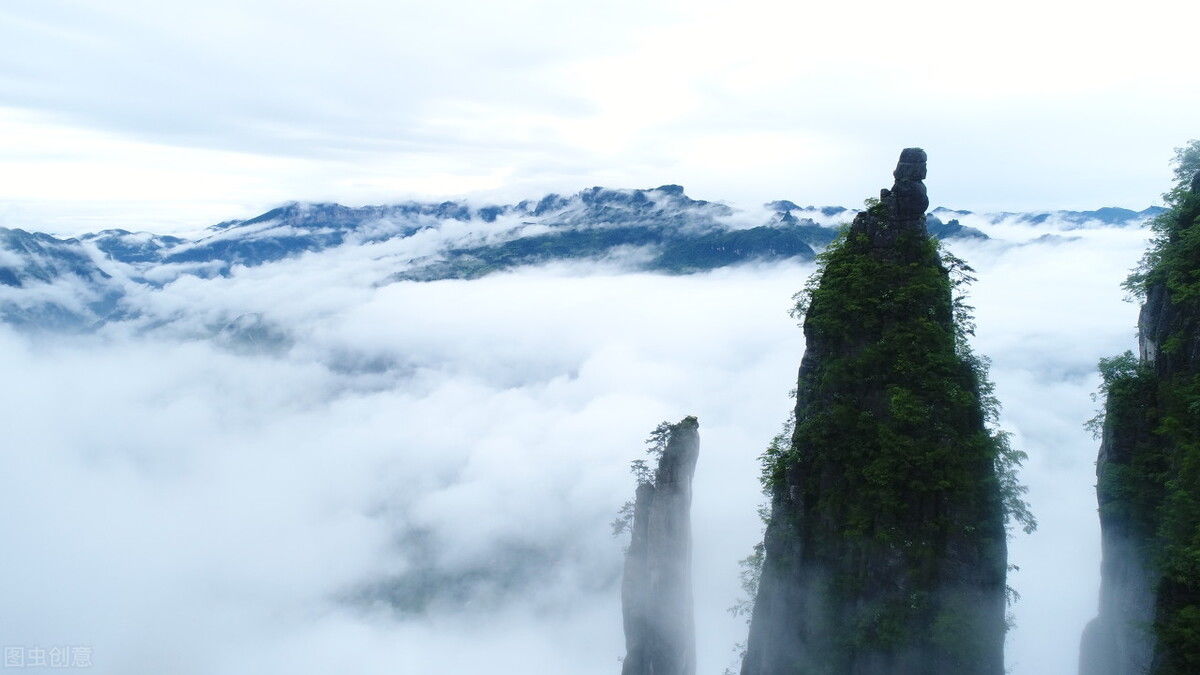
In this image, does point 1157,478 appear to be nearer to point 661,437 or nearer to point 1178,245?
point 1178,245

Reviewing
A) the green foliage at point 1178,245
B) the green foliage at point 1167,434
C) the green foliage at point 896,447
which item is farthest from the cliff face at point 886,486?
the green foliage at point 1178,245

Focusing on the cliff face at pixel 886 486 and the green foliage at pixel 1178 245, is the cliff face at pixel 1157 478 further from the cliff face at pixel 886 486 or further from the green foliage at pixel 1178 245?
the cliff face at pixel 886 486

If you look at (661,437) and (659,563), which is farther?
(661,437)

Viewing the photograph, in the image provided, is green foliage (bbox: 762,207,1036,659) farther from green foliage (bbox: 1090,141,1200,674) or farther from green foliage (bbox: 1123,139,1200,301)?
green foliage (bbox: 1123,139,1200,301)

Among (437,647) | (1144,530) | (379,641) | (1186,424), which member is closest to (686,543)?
(1144,530)

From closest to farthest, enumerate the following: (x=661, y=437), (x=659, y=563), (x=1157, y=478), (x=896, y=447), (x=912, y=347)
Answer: (x=1157, y=478) < (x=896, y=447) < (x=912, y=347) < (x=659, y=563) < (x=661, y=437)

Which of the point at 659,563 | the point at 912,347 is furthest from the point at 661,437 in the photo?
the point at 912,347
